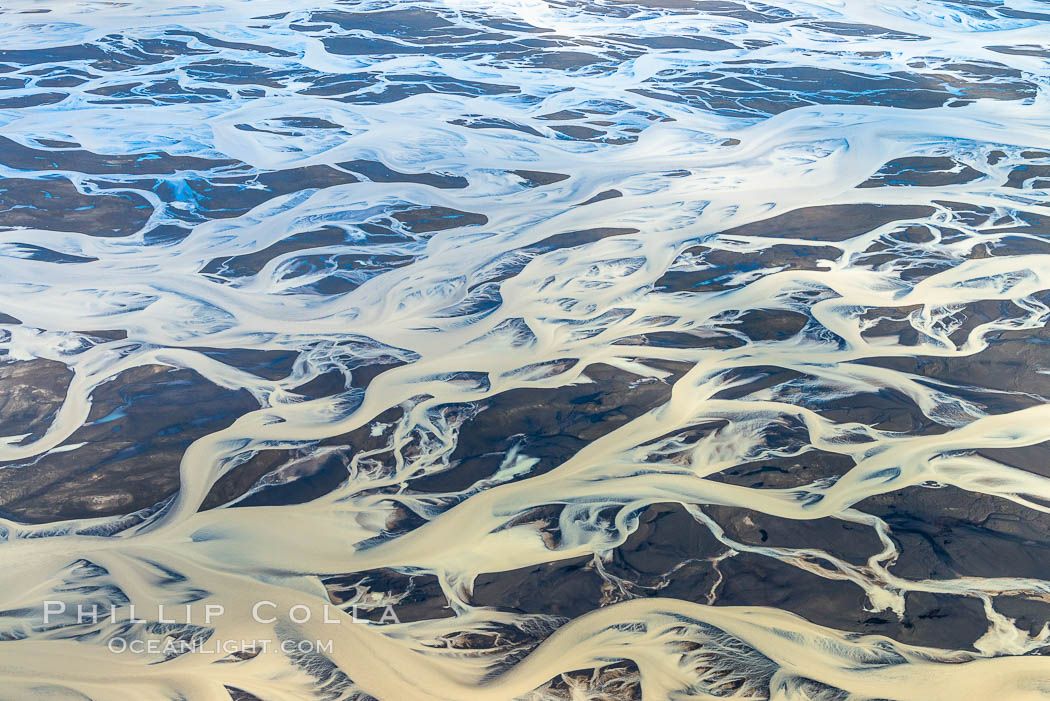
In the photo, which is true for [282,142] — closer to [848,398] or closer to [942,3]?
[848,398]

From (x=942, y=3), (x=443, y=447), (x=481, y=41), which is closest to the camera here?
(x=443, y=447)

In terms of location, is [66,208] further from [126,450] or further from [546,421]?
[546,421]

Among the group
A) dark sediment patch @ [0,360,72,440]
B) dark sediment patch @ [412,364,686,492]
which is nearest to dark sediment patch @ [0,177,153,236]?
dark sediment patch @ [0,360,72,440]

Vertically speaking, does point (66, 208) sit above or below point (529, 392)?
above

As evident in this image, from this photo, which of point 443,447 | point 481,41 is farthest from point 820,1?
point 443,447

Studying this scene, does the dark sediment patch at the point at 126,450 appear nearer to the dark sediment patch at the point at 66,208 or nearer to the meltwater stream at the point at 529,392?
the meltwater stream at the point at 529,392

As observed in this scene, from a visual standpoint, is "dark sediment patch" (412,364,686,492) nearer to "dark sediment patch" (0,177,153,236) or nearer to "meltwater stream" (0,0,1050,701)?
"meltwater stream" (0,0,1050,701)

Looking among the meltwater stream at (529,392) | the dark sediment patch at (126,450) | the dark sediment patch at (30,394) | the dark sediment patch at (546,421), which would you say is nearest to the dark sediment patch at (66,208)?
the meltwater stream at (529,392)

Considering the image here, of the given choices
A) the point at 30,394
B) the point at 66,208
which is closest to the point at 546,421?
the point at 30,394

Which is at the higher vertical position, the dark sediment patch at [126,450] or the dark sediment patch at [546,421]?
the dark sediment patch at [546,421]
